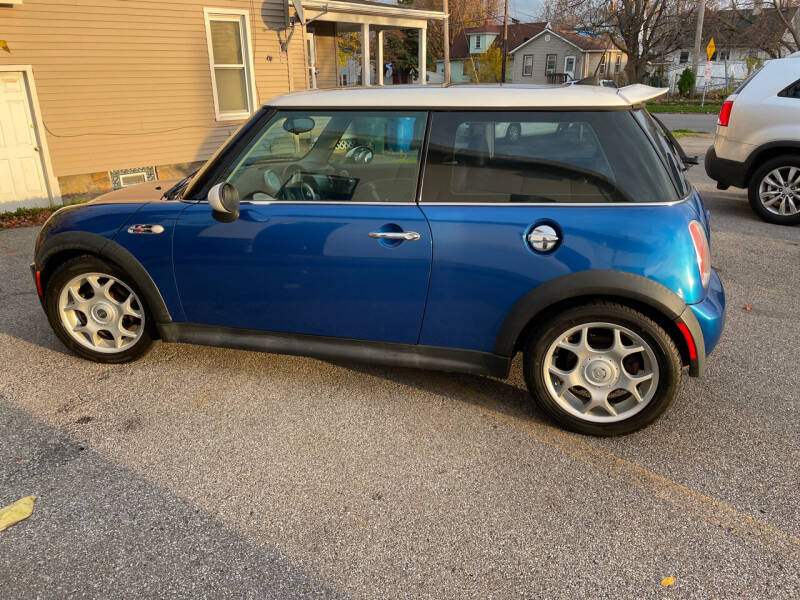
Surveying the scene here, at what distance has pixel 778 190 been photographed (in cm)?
761

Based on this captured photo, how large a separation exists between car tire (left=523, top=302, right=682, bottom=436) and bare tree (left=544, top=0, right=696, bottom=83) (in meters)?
39.6

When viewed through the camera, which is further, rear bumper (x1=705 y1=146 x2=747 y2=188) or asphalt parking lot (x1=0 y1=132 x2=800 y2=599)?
rear bumper (x1=705 y1=146 x2=747 y2=188)

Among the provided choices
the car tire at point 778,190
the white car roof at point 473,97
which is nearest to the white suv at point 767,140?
the car tire at point 778,190

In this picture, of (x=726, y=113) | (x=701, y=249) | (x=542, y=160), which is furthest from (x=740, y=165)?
(x=542, y=160)

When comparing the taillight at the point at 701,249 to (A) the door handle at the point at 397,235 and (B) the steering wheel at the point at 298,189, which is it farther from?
(B) the steering wheel at the point at 298,189

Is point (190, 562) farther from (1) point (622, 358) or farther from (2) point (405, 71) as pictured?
(2) point (405, 71)

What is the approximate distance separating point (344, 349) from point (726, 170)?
6.72m

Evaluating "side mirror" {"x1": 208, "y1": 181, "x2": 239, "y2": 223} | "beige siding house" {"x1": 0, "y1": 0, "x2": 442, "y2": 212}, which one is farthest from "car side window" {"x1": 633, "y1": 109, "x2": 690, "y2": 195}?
"beige siding house" {"x1": 0, "y1": 0, "x2": 442, "y2": 212}

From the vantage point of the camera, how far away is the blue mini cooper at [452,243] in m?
2.91

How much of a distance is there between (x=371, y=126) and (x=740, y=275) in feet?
14.1

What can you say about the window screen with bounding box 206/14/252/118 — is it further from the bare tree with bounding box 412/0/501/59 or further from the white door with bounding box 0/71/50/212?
the bare tree with bounding box 412/0/501/59

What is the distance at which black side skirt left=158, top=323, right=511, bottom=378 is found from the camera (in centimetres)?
323

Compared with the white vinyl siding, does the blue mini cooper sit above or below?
below

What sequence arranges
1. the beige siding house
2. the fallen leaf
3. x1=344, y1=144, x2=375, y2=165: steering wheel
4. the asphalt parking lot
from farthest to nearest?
1. the beige siding house
2. x1=344, y1=144, x2=375, y2=165: steering wheel
3. the fallen leaf
4. the asphalt parking lot
